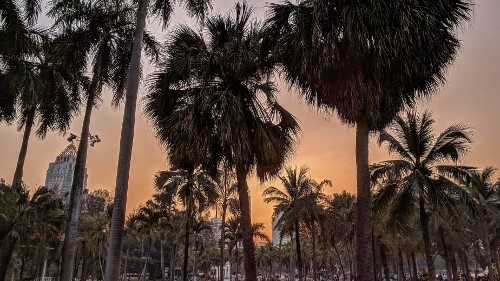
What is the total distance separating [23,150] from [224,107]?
13168mm

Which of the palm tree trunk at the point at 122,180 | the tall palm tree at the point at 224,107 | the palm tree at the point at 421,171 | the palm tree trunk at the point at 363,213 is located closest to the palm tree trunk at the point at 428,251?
the palm tree at the point at 421,171

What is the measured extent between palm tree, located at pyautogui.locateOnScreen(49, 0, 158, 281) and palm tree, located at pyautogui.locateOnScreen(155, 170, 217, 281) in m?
10.3

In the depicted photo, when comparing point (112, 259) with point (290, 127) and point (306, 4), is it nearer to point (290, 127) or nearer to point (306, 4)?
point (290, 127)

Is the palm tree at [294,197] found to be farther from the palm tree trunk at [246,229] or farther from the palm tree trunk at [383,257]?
the palm tree trunk at [246,229]

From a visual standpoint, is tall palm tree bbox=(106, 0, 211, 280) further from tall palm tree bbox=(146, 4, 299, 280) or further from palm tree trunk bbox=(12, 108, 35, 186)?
palm tree trunk bbox=(12, 108, 35, 186)

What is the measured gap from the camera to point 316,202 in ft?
86.9

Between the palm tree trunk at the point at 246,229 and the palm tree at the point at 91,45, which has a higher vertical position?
the palm tree at the point at 91,45

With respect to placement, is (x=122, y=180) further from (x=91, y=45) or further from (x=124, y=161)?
(x=91, y=45)

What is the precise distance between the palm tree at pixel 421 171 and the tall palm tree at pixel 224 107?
5.72 metres

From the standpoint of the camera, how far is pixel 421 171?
49.6ft

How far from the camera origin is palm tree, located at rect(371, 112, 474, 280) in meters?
14.2

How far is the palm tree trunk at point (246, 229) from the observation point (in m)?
10.3

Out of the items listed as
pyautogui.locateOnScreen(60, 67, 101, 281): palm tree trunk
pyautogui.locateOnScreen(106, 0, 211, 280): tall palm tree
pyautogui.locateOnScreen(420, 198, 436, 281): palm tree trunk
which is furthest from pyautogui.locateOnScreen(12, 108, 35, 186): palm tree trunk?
pyautogui.locateOnScreen(420, 198, 436, 281): palm tree trunk

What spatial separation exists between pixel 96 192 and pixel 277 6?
6787 cm
